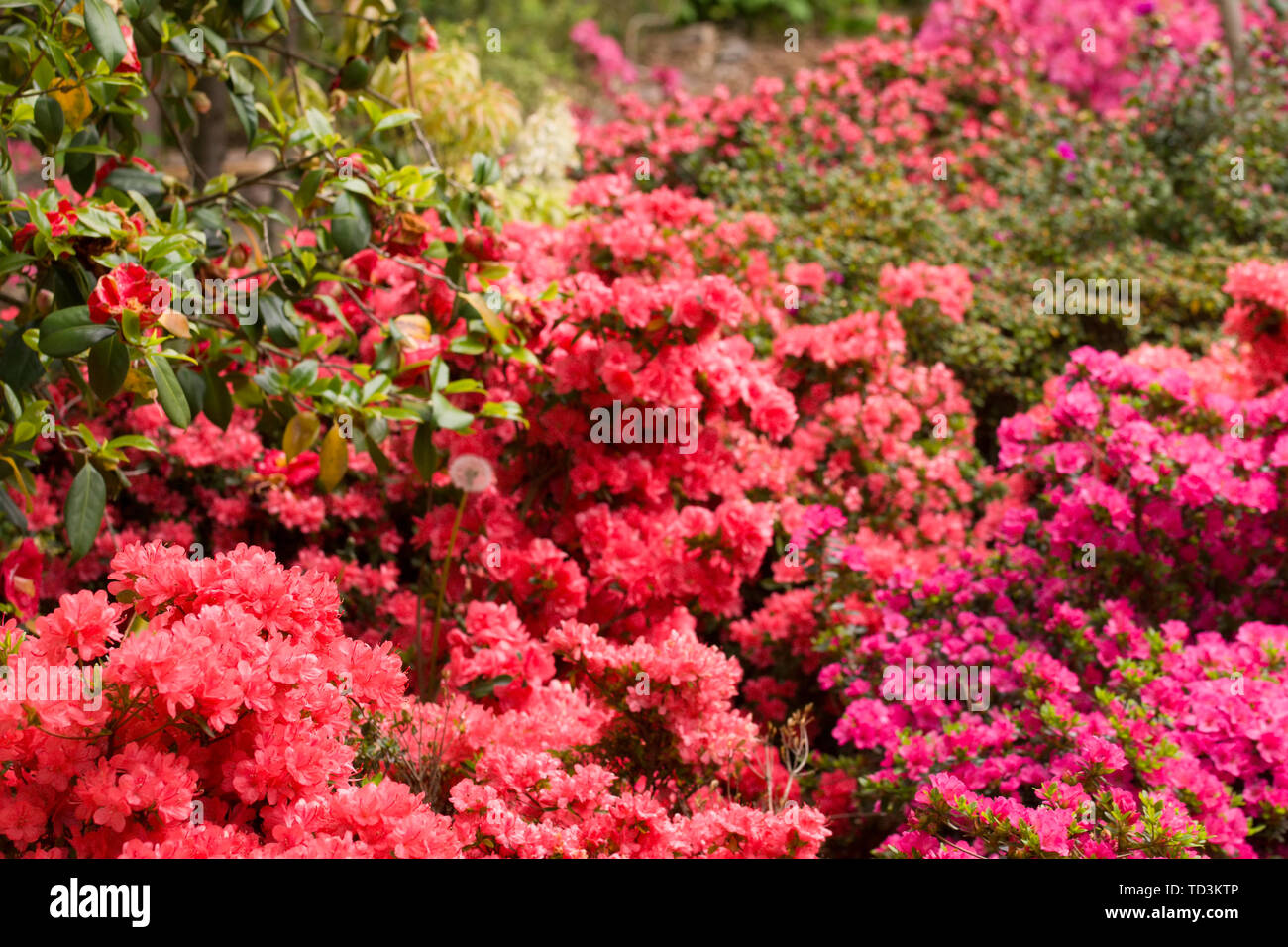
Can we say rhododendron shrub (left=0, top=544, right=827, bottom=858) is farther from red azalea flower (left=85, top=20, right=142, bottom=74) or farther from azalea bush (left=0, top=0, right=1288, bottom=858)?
red azalea flower (left=85, top=20, right=142, bottom=74)

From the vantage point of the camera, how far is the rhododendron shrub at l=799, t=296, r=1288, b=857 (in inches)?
75.8

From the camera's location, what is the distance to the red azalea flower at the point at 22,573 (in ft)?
6.89

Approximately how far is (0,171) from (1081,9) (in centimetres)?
702

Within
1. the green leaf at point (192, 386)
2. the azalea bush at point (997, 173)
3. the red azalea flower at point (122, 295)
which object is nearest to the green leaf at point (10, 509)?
the green leaf at point (192, 386)

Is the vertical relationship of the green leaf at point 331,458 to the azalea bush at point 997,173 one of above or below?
below

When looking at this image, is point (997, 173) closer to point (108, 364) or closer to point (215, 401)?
point (215, 401)

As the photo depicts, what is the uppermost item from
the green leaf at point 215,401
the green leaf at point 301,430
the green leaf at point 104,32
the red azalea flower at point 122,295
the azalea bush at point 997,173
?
the azalea bush at point 997,173

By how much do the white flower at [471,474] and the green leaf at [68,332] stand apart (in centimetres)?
108

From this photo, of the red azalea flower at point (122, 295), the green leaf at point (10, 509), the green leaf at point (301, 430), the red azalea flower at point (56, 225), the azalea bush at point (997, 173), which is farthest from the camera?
the azalea bush at point (997, 173)

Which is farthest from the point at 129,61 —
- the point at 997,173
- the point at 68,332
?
the point at 997,173

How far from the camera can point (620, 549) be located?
8.71 ft

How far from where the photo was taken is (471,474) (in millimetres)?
2744

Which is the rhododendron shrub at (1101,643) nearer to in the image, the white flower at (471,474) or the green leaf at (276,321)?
the white flower at (471,474)

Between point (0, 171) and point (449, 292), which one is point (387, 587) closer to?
point (449, 292)
